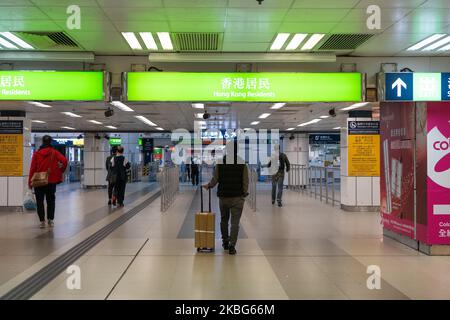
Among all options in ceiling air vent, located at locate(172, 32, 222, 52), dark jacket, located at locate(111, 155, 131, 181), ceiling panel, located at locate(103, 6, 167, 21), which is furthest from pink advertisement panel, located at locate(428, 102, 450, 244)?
dark jacket, located at locate(111, 155, 131, 181)

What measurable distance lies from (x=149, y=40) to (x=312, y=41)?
2540 mm

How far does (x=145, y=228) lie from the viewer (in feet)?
27.2

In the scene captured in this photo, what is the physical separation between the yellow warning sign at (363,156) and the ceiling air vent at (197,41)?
5197 mm

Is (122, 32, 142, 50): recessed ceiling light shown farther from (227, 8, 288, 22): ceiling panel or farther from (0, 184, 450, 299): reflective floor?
(0, 184, 450, 299): reflective floor

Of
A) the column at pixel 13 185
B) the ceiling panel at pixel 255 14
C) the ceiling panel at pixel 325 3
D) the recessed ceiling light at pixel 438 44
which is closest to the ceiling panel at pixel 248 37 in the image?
the ceiling panel at pixel 255 14

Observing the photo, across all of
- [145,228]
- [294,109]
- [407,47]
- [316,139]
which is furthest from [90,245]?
[316,139]

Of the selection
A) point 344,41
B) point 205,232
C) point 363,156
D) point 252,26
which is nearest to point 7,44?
point 252,26

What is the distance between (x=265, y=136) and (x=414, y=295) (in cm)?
1910

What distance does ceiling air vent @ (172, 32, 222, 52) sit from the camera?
6746 mm

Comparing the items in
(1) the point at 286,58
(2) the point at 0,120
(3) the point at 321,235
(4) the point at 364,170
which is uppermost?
(1) the point at 286,58

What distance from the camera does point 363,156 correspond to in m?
11.2

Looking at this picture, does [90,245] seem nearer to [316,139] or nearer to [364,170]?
[364,170]

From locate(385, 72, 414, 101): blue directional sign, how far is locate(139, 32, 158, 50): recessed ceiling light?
3.77 m

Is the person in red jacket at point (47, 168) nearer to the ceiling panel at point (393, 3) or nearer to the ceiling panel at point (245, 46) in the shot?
the ceiling panel at point (245, 46)
